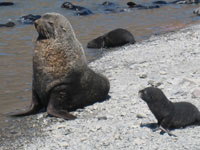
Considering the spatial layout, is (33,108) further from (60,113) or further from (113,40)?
(113,40)

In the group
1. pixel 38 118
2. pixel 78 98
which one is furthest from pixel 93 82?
pixel 38 118

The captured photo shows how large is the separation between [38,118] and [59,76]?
72cm

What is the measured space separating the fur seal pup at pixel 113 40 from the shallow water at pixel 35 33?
339mm

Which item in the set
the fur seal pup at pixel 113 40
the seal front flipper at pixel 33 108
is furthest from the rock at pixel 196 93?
the fur seal pup at pixel 113 40

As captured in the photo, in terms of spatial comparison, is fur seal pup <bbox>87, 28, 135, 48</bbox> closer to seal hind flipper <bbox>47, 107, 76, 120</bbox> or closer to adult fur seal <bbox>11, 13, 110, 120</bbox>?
adult fur seal <bbox>11, 13, 110, 120</bbox>

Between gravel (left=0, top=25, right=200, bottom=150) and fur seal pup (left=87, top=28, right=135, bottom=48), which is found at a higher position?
gravel (left=0, top=25, right=200, bottom=150)

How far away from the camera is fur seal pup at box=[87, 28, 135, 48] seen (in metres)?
14.2

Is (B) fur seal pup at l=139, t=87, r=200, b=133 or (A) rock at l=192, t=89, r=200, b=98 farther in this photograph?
(A) rock at l=192, t=89, r=200, b=98

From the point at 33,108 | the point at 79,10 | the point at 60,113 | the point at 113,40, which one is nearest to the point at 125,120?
the point at 60,113

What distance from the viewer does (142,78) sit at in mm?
8719

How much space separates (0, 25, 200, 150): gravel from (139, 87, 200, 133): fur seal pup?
4.1 inches

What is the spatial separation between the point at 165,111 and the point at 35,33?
11495 mm

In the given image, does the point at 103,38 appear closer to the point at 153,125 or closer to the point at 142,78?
the point at 142,78

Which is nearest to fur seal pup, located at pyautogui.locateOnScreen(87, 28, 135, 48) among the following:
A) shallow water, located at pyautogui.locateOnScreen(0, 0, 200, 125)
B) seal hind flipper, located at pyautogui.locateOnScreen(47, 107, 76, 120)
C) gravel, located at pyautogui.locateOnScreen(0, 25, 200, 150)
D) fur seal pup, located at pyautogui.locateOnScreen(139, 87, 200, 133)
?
shallow water, located at pyautogui.locateOnScreen(0, 0, 200, 125)
